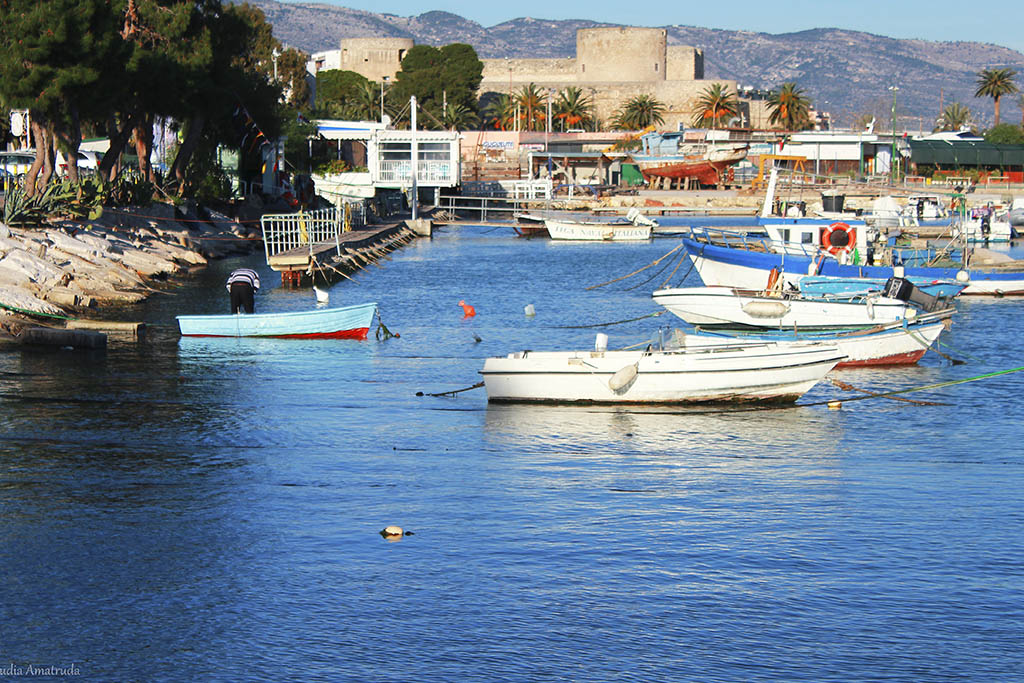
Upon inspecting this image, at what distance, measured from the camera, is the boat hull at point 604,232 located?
65.4 metres

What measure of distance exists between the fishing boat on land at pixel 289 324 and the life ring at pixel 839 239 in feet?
44.8

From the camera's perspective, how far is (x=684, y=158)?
98.8 m

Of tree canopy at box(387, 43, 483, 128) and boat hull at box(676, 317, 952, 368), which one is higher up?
tree canopy at box(387, 43, 483, 128)

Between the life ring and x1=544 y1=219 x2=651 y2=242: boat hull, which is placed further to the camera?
x1=544 y1=219 x2=651 y2=242: boat hull

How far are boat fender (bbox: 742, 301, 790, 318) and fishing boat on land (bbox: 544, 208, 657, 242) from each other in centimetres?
3801

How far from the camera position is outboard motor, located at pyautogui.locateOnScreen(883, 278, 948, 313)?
92.9 feet

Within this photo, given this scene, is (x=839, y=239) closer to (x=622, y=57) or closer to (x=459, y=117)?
(x=459, y=117)

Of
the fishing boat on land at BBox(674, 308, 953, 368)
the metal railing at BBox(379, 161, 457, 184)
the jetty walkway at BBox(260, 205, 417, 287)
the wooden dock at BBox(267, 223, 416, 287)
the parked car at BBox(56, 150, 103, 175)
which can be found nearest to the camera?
the fishing boat on land at BBox(674, 308, 953, 368)

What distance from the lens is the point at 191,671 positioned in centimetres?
1073

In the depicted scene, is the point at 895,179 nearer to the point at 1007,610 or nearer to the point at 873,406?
the point at 873,406

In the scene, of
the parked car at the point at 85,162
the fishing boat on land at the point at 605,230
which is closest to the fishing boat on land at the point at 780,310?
the parked car at the point at 85,162

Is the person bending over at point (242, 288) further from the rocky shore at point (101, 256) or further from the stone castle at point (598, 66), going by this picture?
the stone castle at point (598, 66)

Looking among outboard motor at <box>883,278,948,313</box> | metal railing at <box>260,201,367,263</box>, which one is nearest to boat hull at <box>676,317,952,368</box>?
outboard motor at <box>883,278,948,313</box>

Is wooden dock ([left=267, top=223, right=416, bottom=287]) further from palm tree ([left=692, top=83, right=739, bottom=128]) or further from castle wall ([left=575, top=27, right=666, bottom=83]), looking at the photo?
castle wall ([left=575, top=27, right=666, bottom=83])
